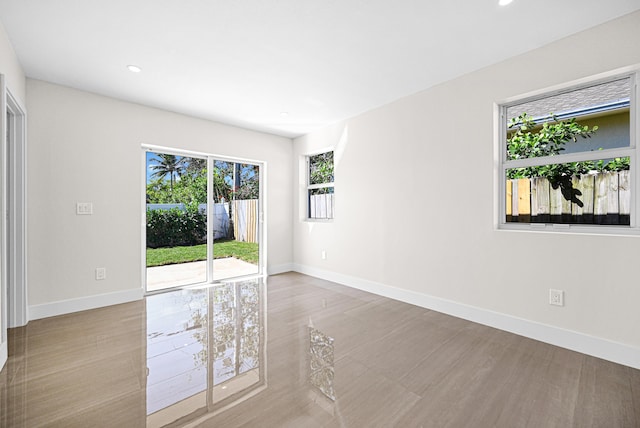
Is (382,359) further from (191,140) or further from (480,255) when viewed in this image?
(191,140)

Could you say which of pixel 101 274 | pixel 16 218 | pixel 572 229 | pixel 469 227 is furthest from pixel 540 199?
pixel 16 218

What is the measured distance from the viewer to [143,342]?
2.55 meters

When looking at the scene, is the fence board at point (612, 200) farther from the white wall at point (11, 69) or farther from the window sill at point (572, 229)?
the white wall at point (11, 69)

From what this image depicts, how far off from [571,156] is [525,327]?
1562 millimetres

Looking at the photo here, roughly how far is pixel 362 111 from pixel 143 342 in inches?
145

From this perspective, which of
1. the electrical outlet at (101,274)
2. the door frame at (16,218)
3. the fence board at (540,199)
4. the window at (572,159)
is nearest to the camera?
the window at (572,159)

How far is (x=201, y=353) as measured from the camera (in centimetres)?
236

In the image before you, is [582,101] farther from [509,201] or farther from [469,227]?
[469,227]

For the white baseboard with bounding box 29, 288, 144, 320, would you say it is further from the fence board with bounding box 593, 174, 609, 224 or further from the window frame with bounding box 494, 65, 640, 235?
the fence board with bounding box 593, 174, 609, 224

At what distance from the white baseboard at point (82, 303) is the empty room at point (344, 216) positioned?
2 centimetres

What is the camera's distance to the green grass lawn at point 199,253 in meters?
4.11

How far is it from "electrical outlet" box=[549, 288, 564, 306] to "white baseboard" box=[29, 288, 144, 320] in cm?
451

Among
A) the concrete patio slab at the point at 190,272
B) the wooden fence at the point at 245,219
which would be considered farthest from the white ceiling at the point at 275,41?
the concrete patio slab at the point at 190,272

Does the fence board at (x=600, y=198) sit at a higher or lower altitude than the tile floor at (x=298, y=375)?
higher
